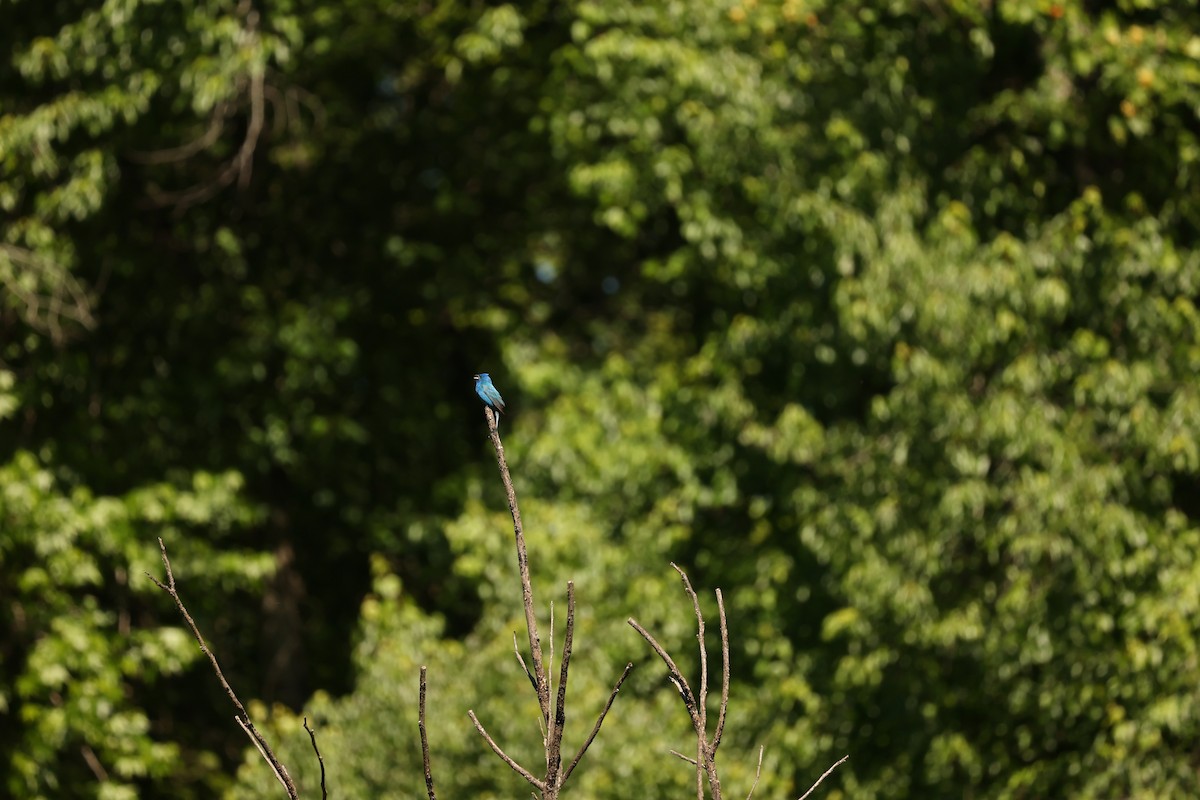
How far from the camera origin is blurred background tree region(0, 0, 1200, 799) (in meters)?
Result: 8.78

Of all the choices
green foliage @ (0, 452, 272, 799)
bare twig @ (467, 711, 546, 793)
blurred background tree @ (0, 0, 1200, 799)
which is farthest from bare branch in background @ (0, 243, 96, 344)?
bare twig @ (467, 711, 546, 793)

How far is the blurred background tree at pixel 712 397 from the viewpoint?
8781 millimetres

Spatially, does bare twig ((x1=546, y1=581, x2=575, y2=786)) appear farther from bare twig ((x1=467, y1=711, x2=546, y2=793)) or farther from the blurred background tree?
the blurred background tree

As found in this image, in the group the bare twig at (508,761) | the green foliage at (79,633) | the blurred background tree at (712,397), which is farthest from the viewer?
the green foliage at (79,633)

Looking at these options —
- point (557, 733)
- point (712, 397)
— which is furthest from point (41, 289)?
point (557, 733)

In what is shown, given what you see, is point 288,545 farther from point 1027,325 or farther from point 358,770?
point 1027,325

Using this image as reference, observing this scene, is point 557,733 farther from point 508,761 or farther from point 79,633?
point 79,633

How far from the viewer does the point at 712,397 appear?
10148mm

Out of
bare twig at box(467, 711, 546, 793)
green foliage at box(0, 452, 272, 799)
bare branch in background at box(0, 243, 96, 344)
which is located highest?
bare twig at box(467, 711, 546, 793)

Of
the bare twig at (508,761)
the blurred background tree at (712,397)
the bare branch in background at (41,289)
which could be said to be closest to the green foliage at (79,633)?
the blurred background tree at (712,397)

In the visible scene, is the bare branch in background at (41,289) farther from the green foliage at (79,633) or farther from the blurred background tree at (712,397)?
the green foliage at (79,633)

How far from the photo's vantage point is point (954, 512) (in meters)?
8.71

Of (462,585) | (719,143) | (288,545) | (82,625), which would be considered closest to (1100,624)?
(719,143)

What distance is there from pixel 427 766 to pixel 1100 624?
6696 millimetres
